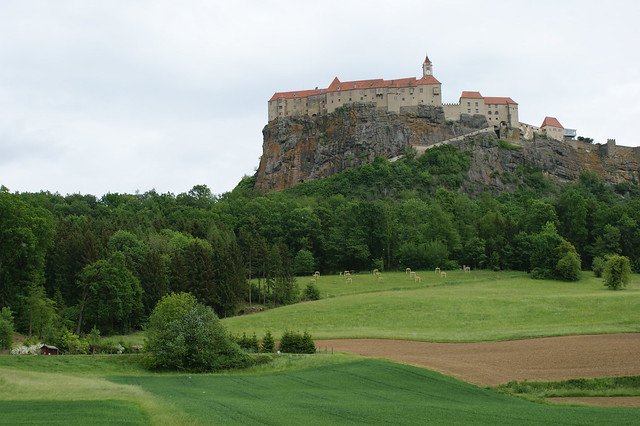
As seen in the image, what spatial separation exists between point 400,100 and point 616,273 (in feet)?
343

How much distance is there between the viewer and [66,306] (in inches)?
2810

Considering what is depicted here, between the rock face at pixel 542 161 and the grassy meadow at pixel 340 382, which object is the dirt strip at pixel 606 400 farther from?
the rock face at pixel 542 161

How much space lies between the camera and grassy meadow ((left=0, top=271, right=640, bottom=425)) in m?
26.9

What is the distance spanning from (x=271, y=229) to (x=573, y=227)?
167 feet

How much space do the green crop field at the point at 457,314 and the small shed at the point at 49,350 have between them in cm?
1795

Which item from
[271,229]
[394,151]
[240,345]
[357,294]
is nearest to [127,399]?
[240,345]

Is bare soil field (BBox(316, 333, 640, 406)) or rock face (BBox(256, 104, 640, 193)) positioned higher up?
rock face (BBox(256, 104, 640, 193))

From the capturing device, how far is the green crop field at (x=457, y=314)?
56.4m

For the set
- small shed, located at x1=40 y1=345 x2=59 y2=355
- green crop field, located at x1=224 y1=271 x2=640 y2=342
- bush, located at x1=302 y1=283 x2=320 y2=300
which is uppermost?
bush, located at x1=302 y1=283 x2=320 y2=300

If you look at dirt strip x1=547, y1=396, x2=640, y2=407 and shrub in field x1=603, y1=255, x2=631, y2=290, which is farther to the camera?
shrub in field x1=603, y1=255, x2=631, y2=290

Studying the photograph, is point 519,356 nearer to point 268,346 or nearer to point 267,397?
point 268,346

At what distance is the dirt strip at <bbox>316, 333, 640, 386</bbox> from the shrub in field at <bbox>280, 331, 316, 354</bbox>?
2356mm

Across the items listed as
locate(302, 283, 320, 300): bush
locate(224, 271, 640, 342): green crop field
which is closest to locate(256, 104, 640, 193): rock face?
locate(224, 271, 640, 342): green crop field

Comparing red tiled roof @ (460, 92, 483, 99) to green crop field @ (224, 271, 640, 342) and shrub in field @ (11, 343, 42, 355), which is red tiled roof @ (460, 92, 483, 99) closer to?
green crop field @ (224, 271, 640, 342)
